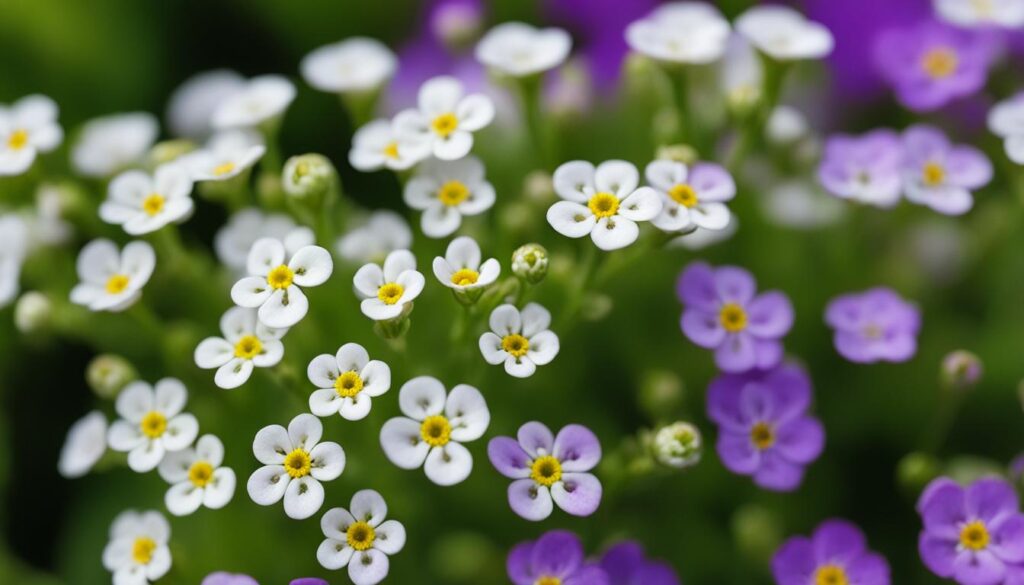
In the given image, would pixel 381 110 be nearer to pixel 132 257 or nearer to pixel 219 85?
pixel 219 85

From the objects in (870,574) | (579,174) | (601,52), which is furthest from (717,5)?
(870,574)

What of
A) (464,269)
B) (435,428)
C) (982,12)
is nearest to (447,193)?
(464,269)

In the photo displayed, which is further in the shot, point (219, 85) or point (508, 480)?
point (219, 85)

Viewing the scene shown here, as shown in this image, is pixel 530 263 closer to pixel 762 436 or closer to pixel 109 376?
pixel 762 436

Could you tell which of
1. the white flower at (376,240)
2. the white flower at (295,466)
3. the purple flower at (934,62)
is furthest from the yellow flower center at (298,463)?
the purple flower at (934,62)

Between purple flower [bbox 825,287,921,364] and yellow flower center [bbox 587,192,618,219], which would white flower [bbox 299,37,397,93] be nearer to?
yellow flower center [bbox 587,192,618,219]

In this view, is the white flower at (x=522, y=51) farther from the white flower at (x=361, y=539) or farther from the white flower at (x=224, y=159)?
the white flower at (x=361, y=539)

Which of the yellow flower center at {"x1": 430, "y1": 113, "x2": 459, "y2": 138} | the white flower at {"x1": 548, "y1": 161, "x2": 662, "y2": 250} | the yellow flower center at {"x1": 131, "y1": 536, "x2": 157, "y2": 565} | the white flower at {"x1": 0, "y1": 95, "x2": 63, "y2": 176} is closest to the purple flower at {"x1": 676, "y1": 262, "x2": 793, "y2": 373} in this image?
the white flower at {"x1": 548, "y1": 161, "x2": 662, "y2": 250}
